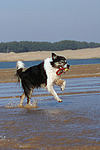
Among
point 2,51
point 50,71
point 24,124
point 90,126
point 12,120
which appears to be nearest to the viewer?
point 90,126

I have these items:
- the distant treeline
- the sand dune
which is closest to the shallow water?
the sand dune

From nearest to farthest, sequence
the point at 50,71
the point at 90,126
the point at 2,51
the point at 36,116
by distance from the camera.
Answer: the point at 90,126
the point at 36,116
the point at 50,71
the point at 2,51

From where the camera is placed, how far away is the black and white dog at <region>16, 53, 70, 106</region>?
8180mm

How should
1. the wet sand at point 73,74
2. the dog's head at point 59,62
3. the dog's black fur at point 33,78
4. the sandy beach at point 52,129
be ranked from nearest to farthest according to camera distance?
the sandy beach at point 52,129
the dog's head at point 59,62
the dog's black fur at point 33,78
the wet sand at point 73,74

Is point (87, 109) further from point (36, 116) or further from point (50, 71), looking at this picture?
point (50, 71)

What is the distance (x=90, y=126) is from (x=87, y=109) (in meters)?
1.69

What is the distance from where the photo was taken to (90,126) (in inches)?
200

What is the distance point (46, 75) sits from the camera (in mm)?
8297

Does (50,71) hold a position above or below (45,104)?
above

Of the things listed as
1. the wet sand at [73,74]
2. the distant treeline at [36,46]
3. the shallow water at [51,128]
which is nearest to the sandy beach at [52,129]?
the shallow water at [51,128]

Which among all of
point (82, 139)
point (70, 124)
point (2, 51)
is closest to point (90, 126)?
point (70, 124)

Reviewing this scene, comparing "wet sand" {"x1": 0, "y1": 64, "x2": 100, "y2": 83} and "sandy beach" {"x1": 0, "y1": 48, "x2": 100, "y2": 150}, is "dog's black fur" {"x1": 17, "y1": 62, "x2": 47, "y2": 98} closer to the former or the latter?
"sandy beach" {"x1": 0, "y1": 48, "x2": 100, "y2": 150}

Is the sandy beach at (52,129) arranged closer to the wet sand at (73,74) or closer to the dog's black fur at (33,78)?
the dog's black fur at (33,78)

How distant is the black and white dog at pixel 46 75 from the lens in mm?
8180
